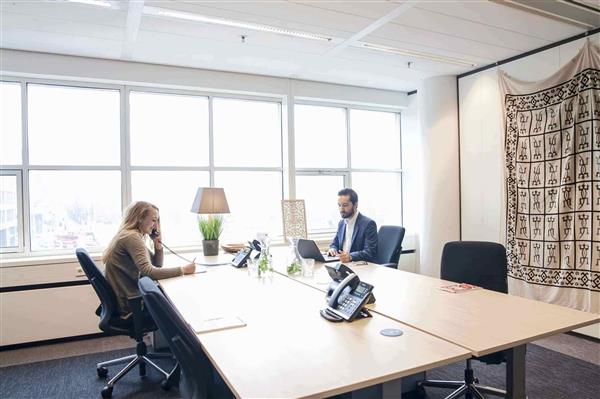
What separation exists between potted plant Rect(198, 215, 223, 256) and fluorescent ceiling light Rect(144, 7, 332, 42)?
1807 millimetres

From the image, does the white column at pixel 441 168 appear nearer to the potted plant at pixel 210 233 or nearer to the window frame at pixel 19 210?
the potted plant at pixel 210 233

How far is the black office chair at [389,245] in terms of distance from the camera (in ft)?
12.0

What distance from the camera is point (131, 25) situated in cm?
326

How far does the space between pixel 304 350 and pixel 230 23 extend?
2.74 m

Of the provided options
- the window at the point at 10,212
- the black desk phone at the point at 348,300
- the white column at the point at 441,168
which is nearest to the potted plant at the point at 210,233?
the window at the point at 10,212

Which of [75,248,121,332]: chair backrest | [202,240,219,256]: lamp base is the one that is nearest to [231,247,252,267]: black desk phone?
[202,240,219,256]: lamp base

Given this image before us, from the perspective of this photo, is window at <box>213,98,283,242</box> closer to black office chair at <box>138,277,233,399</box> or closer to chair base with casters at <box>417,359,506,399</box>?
chair base with casters at <box>417,359,506,399</box>

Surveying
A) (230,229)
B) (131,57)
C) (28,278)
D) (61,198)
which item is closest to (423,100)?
(230,229)

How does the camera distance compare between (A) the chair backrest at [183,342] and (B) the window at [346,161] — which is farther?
(B) the window at [346,161]

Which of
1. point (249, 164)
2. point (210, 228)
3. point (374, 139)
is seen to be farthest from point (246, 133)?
point (374, 139)

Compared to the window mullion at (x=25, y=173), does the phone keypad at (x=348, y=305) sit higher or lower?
lower

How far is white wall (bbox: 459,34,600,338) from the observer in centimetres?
425

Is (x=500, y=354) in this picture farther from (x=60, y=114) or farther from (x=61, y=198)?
(x=60, y=114)

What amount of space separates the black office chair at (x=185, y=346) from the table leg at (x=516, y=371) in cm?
122
